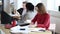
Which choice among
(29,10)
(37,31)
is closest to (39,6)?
(29,10)

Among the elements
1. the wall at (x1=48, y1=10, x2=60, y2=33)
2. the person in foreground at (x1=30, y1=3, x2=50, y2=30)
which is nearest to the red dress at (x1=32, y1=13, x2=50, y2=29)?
the person in foreground at (x1=30, y1=3, x2=50, y2=30)

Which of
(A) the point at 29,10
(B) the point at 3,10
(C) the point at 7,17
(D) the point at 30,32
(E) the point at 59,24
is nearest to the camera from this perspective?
(D) the point at 30,32

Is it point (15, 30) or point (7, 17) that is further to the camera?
point (7, 17)

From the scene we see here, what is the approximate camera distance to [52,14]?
4.61 m

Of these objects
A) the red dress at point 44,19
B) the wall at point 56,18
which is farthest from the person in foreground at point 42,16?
the wall at point 56,18

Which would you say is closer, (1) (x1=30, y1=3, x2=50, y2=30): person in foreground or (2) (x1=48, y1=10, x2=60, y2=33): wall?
(1) (x1=30, y1=3, x2=50, y2=30): person in foreground

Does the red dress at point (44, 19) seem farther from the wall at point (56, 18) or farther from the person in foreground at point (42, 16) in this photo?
the wall at point (56, 18)

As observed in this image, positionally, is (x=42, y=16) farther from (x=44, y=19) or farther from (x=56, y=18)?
(x=56, y=18)

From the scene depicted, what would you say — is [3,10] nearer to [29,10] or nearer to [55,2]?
[29,10]

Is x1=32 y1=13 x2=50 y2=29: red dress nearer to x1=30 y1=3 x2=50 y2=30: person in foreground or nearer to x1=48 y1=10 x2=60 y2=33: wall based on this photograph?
x1=30 y1=3 x2=50 y2=30: person in foreground

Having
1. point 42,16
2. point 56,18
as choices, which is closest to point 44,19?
point 42,16

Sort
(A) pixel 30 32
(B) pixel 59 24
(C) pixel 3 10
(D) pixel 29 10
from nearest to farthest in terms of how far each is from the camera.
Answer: (A) pixel 30 32 → (C) pixel 3 10 → (D) pixel 29 10 → (B) pixel 59 24

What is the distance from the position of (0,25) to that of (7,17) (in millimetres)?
202

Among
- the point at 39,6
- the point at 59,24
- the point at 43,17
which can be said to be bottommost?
the point at 59,24
